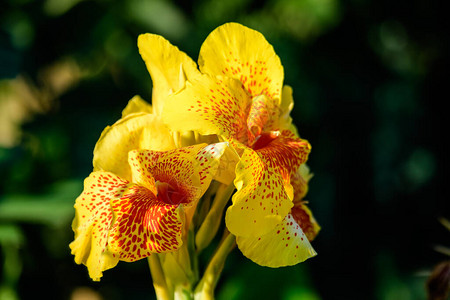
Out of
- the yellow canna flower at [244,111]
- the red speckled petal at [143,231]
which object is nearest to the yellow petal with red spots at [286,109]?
the yellow canna flower at [244,111]

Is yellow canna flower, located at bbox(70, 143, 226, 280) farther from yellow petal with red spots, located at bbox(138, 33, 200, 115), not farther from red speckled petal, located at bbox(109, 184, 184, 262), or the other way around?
yellow petal with red spots, located at bbox(138, 33, 200, 115)

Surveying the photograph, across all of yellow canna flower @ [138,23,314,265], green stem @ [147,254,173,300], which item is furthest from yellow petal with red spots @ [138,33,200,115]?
green stem @ [147,254,173,300]

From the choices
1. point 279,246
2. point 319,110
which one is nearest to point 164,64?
point 279,246

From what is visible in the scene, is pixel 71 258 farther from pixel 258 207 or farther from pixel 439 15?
pixel 439 15

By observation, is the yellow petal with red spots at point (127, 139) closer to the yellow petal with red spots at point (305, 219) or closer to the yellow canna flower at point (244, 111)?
the yellow canna flower at point (244, 111)

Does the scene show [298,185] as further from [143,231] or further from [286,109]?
[143,231]
